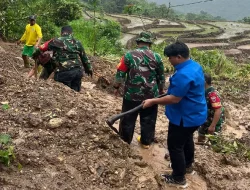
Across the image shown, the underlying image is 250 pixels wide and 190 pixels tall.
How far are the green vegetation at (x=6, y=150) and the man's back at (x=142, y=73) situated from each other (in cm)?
167

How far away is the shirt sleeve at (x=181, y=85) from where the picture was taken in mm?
3457

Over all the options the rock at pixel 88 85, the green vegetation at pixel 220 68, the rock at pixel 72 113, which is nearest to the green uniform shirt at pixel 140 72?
the rock at pixel 72 113

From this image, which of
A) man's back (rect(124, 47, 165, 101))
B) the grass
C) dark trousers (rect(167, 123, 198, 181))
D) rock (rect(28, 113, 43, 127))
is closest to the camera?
dark trousers (rect(167, 123, 198, 181))

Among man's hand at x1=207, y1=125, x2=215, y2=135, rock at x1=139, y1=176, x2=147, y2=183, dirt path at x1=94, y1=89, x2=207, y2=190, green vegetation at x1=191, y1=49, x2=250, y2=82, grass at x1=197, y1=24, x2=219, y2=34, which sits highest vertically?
man's hand at x1=207, y1=125, x2=215, y2=135

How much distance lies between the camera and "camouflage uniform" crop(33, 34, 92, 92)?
5.40 metres

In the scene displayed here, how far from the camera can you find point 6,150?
10.9 ft

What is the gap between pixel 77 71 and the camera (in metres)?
5.62

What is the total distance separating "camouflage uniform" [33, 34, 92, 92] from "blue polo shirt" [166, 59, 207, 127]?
7.15ft

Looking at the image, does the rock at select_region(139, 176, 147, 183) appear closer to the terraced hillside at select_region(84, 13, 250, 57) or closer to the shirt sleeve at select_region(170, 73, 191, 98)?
the shirt sleeve at select_region(170, 73, 191, 98)

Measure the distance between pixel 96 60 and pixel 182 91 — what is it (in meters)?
7.87

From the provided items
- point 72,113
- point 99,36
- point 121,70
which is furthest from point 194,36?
point 72,113

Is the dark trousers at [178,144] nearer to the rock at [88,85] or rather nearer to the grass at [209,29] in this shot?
the rock at [88,85]

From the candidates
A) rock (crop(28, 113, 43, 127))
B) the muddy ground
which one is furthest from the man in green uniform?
rock (crop(28, 113, 43, 127))

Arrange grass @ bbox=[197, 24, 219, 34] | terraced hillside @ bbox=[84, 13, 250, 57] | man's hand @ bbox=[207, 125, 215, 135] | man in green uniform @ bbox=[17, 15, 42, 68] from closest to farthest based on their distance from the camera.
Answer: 1. man's hand @ bbox=[207, 125, 215, 135]
2. man in green uniform @ bbox=[17, 15, 42, 68]
3. terraced hillside @ bbox=[84, 13, 250, 57]
4. grass @ bbox=[197, 24, 219, 34]
